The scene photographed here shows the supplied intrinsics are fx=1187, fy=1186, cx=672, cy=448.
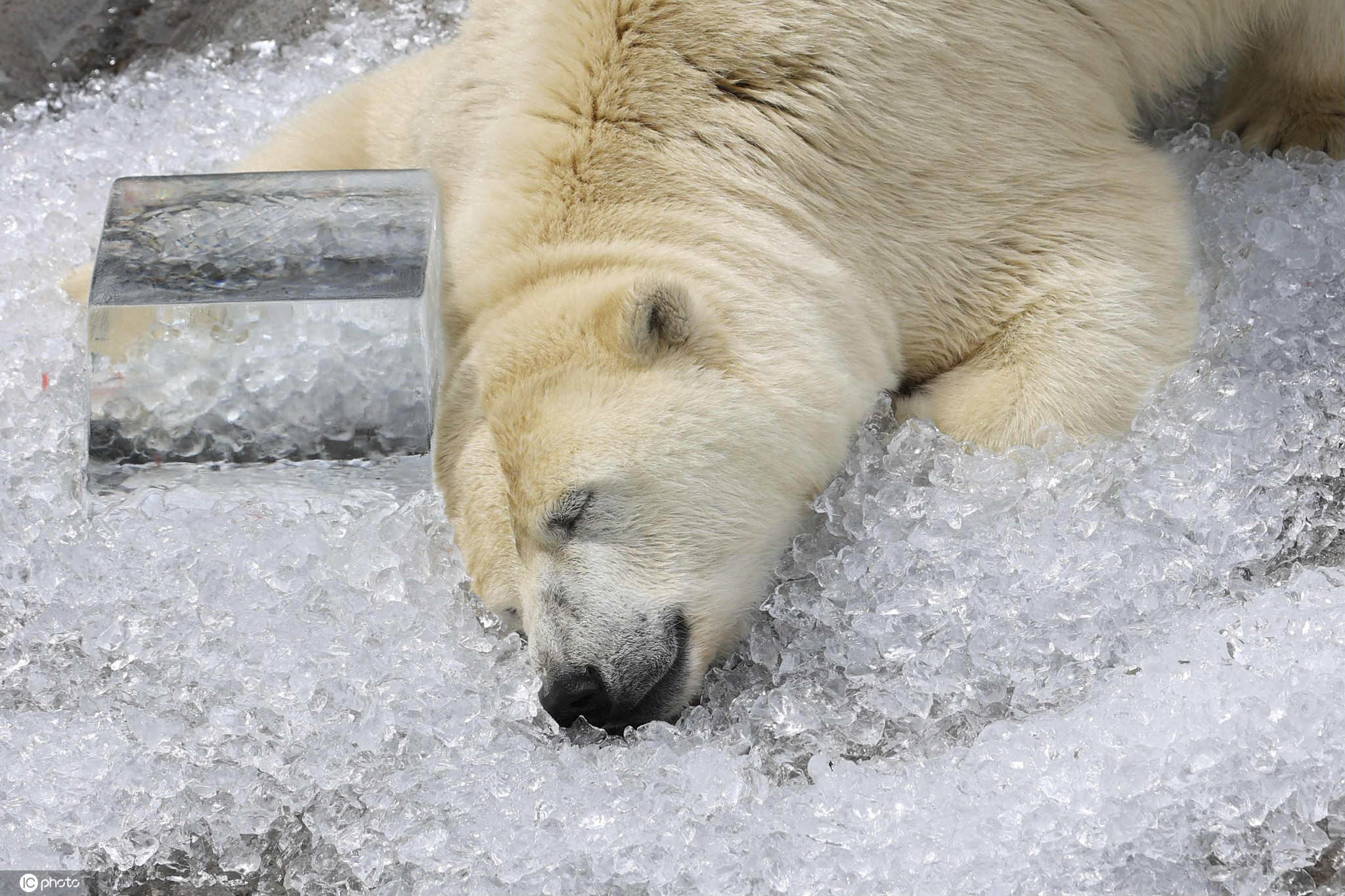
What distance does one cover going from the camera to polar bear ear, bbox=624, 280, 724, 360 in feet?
6.42

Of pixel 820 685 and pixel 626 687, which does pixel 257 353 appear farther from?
pixel 820 685

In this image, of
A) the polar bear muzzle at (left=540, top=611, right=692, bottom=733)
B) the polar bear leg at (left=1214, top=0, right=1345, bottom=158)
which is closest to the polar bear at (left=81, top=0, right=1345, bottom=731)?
the polar bear muzzle at (left=540, top=611, right=692, bottom=733)

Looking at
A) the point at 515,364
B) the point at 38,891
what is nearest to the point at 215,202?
the point at 515,364

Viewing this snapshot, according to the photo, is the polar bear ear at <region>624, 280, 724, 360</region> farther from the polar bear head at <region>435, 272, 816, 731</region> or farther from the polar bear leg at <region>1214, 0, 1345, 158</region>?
the polar bear leg at <region>1214, 0, 1345, 158</region>

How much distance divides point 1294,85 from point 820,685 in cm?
189

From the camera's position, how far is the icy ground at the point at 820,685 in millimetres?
1804

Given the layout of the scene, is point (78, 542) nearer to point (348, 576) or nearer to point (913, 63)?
point (348, 576)

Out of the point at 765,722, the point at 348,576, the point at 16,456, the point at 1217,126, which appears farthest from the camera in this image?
the point at 1217,126

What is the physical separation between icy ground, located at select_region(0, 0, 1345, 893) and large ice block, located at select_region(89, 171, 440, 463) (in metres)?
0.07

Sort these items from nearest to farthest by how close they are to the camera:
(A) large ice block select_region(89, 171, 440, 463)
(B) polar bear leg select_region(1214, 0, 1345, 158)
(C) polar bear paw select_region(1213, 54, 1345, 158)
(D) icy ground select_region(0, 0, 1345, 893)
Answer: (D) icy ground select_region(0, 0, 1345, 893) < (A) large ice block select_region(89, 171, 440, 463) < (B) polar bear leg select_region(1214, 0, 1345, 158) < (C) polar bear paw select_region(1213, 54, 1345, 158)

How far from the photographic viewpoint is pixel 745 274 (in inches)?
86.0

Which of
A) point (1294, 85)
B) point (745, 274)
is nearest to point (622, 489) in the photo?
point (745, 274)

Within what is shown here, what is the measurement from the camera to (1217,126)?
3.00 meters

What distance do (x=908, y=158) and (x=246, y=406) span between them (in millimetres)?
1309
